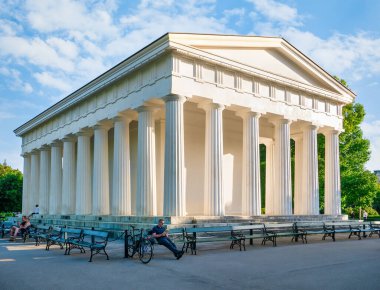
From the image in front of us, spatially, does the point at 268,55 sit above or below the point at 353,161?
above

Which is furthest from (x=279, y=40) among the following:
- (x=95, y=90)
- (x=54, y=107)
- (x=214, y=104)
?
(x=54, y=107)

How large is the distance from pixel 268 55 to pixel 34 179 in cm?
2711

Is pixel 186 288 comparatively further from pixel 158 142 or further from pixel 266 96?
pixel 158 142

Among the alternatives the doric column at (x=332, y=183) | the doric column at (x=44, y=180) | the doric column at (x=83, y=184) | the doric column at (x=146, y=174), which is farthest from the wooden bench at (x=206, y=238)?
the doric column at (x=44, y=180)

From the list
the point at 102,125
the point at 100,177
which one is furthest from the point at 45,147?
the point at 100,177

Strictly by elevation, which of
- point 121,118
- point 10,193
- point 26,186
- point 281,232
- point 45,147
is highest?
point 121,118

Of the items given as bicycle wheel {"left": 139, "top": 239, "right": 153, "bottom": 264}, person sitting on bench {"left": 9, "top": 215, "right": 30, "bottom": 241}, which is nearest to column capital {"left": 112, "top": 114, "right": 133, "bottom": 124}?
person sitting on bench {"left": 9, "top": 215, "right": 30, "bottom": 241}

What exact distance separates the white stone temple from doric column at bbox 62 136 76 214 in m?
0.08

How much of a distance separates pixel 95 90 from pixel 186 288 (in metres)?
21.4

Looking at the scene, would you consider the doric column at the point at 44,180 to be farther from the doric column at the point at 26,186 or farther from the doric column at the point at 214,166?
the doric column at the point at 214,166

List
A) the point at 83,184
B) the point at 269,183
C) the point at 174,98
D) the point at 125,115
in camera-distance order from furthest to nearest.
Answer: the point at 269,183
the point at 83,184
the point at 125,115
the point at 174,98

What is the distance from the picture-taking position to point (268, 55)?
2773cm

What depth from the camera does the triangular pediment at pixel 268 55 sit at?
23.7 m

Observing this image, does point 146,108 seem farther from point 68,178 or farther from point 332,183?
point 332,183
